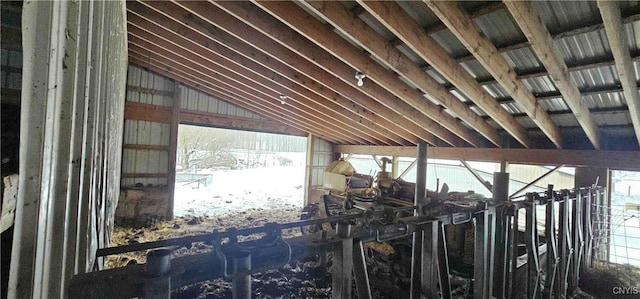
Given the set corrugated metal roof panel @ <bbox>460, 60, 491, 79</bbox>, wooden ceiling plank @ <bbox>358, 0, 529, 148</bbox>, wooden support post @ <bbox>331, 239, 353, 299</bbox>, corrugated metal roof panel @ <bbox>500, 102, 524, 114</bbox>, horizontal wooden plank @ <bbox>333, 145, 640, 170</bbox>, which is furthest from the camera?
corrugated metal roof panel @ <bbox>500, 102, 524, 114</bbox>

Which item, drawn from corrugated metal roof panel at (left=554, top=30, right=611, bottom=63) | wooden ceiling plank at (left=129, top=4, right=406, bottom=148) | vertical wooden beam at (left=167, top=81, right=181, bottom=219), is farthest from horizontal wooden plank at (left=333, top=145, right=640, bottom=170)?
vertical wooden beam at (left=167, top=81, right=181, bottom=219)

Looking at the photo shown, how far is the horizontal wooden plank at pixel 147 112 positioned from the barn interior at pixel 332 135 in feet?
0.10

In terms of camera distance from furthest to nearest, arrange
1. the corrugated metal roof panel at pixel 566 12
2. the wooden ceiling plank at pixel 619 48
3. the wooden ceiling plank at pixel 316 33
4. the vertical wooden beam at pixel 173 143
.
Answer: the vertical wooden beam at pixel 173 143, the wooden ceiling plank at pixel 316 33, the corrugated metal roof panel at pixel 566 12, the wooden ceiling plank at pixel 619 48

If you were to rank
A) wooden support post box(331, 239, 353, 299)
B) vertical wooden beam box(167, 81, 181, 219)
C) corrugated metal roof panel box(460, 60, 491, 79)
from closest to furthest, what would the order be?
wooden support post box(331, 239, 353, 299) < corrugated metal roof panel box(460, 60, 491, 79) < vertical wooden beam box(167, 81, 181, 219)

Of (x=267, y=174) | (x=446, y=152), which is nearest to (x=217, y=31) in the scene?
(x=446, y=152)

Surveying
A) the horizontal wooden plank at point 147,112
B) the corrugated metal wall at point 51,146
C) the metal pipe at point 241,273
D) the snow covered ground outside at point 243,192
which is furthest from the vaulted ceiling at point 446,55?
the snow covered ground outside at point 243,192

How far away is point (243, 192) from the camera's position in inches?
440

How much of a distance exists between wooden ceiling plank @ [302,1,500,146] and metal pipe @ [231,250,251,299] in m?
2.11

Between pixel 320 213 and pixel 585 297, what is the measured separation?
363 centimetres

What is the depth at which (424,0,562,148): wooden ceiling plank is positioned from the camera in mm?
2154

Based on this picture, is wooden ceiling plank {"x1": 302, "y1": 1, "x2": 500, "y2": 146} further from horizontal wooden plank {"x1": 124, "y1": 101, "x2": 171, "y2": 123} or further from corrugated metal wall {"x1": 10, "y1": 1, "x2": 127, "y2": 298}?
horizontal wooden plank {"x1": 124, "y1": 101, "x2": 171, "y2": 123}

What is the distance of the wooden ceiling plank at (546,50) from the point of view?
6.66 ft

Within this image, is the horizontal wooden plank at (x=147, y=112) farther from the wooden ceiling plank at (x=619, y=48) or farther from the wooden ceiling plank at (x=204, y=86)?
the wooden ceiling plank at (x=619, y=48)

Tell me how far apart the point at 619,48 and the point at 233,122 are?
722 cm
